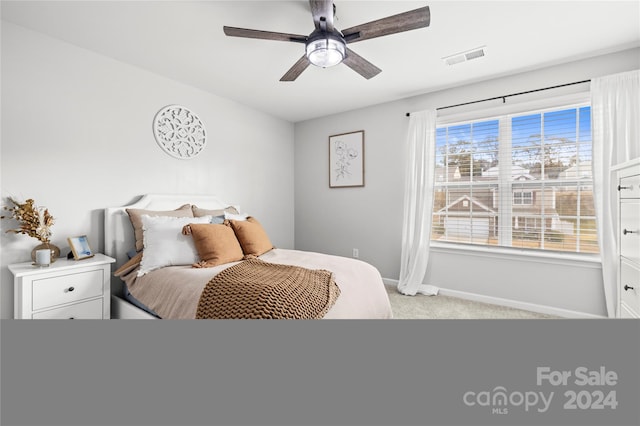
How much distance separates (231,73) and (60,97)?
136 cm

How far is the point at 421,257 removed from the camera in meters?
3.35

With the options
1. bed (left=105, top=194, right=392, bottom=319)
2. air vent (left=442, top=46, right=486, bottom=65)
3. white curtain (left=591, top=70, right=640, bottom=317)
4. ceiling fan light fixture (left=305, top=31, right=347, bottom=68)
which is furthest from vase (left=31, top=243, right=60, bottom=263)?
white curtain (left=591, top=70, right=640, bottom=317)

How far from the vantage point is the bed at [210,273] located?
154cm

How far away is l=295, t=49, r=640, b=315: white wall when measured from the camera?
260 cm

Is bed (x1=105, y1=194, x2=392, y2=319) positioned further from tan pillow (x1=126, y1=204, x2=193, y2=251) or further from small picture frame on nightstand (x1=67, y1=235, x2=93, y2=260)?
small picture frame on nightstand (x1=67, y1=235, x2=93, y2=260)

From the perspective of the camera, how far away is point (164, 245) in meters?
2.19

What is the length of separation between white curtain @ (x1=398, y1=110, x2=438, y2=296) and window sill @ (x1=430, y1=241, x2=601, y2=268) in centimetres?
22

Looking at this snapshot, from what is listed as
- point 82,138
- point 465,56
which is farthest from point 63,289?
point 465,56

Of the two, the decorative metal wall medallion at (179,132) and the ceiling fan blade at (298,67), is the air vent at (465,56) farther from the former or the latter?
the decorative metal wall medallion at (179,132)

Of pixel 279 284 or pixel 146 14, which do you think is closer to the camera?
pixel 279 284

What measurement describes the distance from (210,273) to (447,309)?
229 cm
